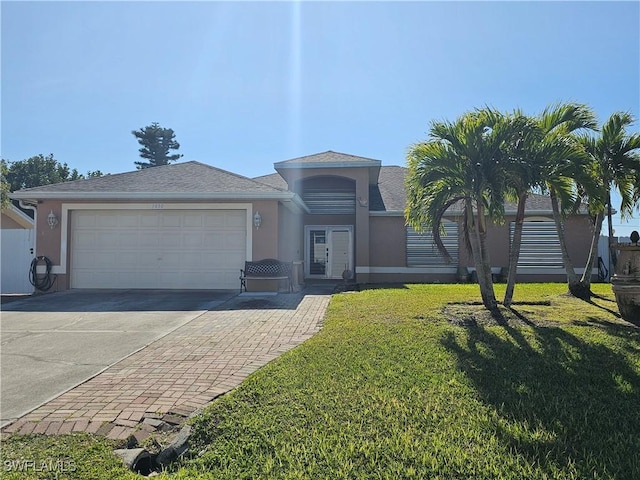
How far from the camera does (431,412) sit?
3576mm

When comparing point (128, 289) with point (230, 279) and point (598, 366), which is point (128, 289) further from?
point (598, 366)

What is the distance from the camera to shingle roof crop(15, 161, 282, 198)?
12398mm

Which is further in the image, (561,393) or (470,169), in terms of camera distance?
(470,169)

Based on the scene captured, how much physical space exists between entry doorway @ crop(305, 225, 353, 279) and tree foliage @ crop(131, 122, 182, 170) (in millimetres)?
38670

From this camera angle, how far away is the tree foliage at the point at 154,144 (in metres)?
49.9

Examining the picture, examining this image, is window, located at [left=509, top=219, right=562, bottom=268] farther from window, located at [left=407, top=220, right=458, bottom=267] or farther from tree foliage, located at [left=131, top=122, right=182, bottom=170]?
tree foliage, located at [left=131, top=122, right=182, bottom=170]

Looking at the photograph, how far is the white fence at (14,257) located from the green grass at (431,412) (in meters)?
12.6

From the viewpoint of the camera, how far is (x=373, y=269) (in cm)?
1616

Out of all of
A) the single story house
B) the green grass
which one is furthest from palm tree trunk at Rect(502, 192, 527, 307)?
the single story house

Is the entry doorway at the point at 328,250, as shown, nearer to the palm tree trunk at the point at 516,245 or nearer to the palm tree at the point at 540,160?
the palm tree trunk at the point at 516,245

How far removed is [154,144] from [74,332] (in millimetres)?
48205

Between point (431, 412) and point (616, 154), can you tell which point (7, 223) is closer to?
point (431, 412)

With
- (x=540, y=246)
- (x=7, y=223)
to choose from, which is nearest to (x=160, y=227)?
(x=7, y=223)

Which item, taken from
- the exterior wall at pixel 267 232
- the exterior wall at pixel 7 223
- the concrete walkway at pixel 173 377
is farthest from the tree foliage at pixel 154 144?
the concrete walkway at pixel 173 377
